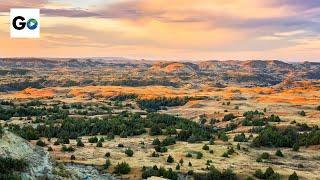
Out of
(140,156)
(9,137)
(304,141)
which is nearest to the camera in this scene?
(9,137)

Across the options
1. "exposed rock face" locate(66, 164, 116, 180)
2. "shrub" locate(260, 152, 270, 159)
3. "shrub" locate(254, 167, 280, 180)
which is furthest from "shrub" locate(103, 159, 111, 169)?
"shrub" locate(260, 152, 270, 159)

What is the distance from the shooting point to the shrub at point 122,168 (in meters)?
44.9

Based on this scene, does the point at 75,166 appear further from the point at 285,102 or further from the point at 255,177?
the point at 285,102

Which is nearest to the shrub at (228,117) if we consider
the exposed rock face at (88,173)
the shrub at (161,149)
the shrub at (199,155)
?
the shrub at (161,149)

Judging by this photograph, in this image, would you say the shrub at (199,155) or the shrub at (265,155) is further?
the shrub at (265,155)

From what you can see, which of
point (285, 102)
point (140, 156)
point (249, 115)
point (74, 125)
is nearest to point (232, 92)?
point (285, 102)

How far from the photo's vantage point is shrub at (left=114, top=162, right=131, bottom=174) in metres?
44.9

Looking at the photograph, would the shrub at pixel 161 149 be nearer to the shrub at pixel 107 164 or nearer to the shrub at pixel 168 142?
the shrub at pixel 168 142

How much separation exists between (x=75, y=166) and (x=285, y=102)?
90.6 meters

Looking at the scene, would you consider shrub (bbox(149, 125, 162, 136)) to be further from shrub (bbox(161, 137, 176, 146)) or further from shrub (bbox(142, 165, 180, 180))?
shrub (bbox(142, 165, 180, 180))

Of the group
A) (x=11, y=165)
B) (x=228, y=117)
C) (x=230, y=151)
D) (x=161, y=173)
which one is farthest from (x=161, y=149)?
(x=228, y=117)

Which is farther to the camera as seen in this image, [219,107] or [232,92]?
[232,92]

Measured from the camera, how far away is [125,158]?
169 ft

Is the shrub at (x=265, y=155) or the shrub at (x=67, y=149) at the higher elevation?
the shrub at (x=67, y=149)
